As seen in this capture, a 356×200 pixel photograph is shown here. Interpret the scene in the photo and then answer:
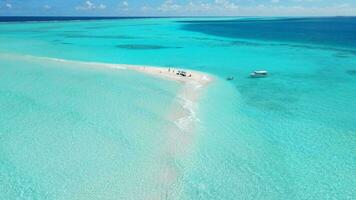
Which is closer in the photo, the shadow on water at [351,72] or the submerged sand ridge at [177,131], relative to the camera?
the submerged sand ridge at [177,131]

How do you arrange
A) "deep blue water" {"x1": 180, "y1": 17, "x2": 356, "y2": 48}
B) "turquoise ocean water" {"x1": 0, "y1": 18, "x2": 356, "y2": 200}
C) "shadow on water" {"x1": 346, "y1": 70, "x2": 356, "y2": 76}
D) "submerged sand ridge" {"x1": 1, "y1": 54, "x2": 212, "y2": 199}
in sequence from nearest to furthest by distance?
"turquoise ocean water" {"x1": 0, "y1": 18, "x2": 356, "y2": 200}, "submerged sand ridge" {"x1": 1, "y1": 54, "x2": 212, "y2": 199}, "shadow on water" {"x1": 346, "y1": 70, "x2": 356, "y2": 76}, "deep blue water" {"x1": 180, "y1": 17, "x2": 356, "y2": 48}

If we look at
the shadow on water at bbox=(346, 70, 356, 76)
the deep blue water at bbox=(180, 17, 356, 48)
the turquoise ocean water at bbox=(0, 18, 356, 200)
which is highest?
the turquoise ocean water at bbox=(0, 18, 356, 200)

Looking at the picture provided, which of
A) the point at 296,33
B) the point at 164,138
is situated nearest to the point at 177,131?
the point at 164,138

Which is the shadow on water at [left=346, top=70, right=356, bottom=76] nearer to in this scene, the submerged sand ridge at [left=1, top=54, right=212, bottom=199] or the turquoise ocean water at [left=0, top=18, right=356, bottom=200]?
the turquoise ocean water at [left=0, top=18, right=356, bottom=200]

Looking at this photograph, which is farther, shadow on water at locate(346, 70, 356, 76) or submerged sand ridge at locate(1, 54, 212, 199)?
shadow on water at locate(346, 70, 356, 76)

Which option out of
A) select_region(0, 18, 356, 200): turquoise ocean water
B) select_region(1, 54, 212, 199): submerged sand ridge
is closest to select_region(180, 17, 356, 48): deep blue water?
select_region(1, 54, 212, 199): submerged sand ridge

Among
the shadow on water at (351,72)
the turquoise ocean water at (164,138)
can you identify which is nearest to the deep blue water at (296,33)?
the shadow on water at (351,72)

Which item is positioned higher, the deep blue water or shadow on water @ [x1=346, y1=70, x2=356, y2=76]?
shadow on water @ [x1=346, y1=70, x2=356, y2=76]

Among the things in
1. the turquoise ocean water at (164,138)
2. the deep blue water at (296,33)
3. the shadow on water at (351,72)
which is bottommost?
the deep blue water at (296,33)

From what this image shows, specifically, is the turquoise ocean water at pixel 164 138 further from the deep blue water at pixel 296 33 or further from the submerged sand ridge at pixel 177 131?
the deep blue water at pixel 296 33

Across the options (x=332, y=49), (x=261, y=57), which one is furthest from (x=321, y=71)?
(x=332, y=49)

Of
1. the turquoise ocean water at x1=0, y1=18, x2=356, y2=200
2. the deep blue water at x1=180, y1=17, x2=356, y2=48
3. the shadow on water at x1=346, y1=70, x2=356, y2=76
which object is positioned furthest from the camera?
the deep blue water at x1=180, y1=17, x2=356, y2=48

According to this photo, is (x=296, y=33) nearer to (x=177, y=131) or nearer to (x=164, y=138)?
(x=177, y=131)
